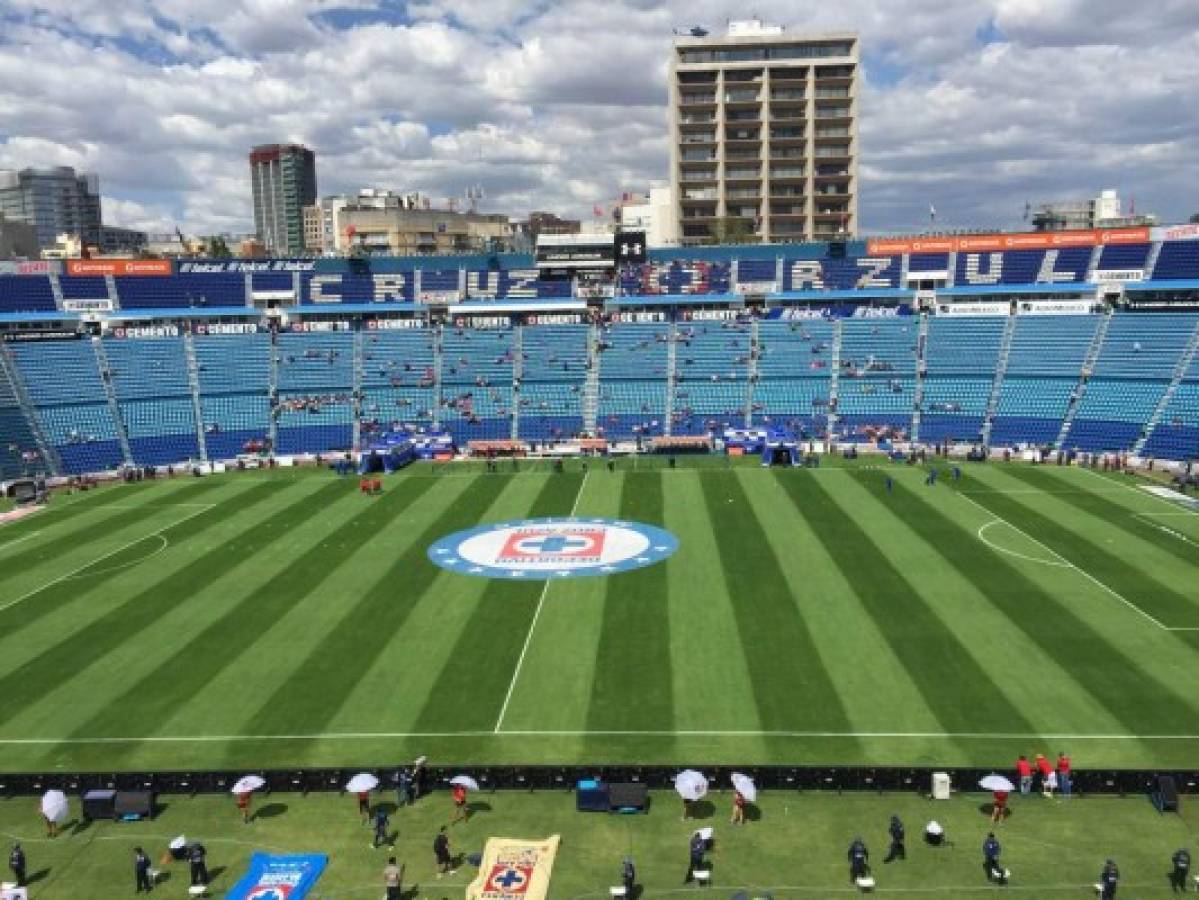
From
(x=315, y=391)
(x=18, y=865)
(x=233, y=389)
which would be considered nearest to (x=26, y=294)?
(x=233, y=389)

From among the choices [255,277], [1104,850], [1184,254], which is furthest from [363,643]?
[1184,254]

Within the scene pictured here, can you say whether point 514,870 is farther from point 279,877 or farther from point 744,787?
point 744,787

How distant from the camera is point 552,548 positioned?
4831cm

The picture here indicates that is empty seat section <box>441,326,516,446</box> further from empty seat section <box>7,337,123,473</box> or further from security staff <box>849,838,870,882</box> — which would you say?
security staff <box>849,838,870,882</box>

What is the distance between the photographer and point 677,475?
220 feet

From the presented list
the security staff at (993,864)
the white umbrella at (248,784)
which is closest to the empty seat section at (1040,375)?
the security staff at (993,864)

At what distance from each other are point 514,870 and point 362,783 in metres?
5.09

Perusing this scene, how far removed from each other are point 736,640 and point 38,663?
2674 cm

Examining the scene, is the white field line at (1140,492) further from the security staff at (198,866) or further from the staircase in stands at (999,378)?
the security staff at (198,866)

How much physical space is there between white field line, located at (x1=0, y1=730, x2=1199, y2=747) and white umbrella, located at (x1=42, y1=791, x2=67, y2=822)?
4.93m

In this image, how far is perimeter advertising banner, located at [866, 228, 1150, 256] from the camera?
3649 inches

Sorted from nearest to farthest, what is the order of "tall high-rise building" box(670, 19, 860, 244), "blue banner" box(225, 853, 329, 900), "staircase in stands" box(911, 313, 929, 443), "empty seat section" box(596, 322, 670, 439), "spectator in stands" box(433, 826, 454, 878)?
"blue banner" box(225, 853, 329, 900) → "spectator in stands" box(433, 826, 454, 878) → "staircase in stands" box(911, 313, 929, 443) → "empty seat section" box(596, 322, 670, 439) → "tall high-rise building" box(670, 19, 860, 244)

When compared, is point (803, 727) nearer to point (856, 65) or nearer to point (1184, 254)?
point (1184, 254)

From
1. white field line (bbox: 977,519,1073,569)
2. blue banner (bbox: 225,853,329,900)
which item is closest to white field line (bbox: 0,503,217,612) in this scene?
blue banner (bbox: 225,853,329,900)
